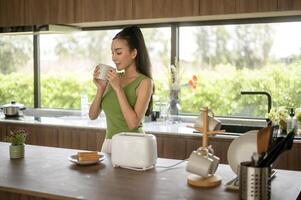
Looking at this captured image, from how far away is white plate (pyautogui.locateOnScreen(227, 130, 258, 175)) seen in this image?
162cm

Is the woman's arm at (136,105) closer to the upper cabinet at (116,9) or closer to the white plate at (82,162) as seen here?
the white plate at (82,162)

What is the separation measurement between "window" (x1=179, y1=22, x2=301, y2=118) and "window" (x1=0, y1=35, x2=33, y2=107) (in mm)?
1787

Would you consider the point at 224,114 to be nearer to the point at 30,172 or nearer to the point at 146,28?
the point at 146,28

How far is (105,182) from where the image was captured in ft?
5.30

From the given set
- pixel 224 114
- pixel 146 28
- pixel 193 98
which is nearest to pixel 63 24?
pixel 146 28

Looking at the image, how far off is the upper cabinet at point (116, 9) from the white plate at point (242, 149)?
1.59 meters

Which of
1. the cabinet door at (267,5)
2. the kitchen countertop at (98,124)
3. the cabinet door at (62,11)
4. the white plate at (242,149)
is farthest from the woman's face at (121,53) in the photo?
the cabinet door at (62,11)

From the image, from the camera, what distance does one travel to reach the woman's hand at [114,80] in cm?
211

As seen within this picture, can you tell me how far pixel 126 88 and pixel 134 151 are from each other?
0.53 meters

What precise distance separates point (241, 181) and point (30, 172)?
92 centimetres

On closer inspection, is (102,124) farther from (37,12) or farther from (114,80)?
(114,80)

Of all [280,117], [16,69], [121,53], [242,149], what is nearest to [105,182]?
[242,149]

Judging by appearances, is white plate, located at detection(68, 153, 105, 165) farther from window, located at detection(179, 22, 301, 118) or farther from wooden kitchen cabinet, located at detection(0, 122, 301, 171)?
window, located at detection(179, 22, 301, 118)

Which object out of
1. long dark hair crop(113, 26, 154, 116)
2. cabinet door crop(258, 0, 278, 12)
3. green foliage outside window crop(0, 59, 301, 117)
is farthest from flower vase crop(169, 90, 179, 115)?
long dark hair crop(113, 26, 154, 116)
